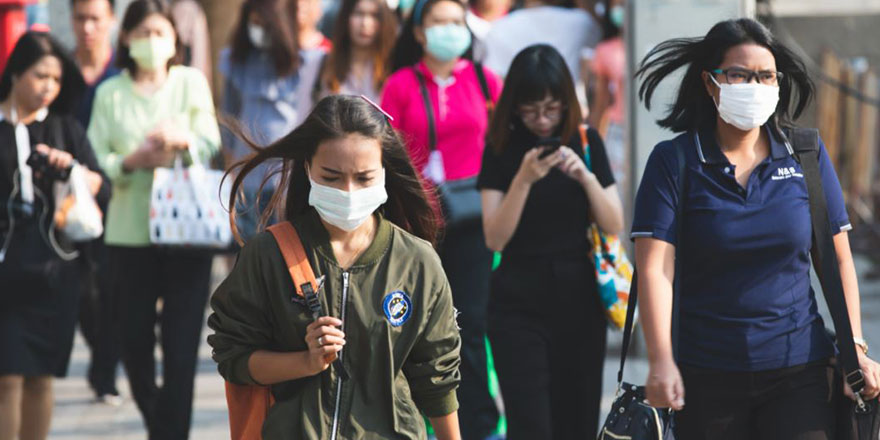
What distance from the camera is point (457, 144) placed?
682 centimetres

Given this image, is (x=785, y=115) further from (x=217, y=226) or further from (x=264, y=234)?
(x=217, y=226)

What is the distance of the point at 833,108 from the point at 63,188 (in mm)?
8675

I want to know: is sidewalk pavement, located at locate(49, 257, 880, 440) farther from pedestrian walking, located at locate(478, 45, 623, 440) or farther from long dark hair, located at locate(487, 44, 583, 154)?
long dark hair, located at locate(487, 44, 583, 154)

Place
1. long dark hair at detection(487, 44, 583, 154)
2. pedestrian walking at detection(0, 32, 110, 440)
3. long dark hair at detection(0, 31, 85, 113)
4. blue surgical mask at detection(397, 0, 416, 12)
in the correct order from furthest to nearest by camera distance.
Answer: blue surgical mask at detection(397, 0, 416, 12) → long dark hair at detection(0, 31, 85, 113) → pedestrian walking at detection(0, 32, 110, 440) → long dark hair at detection(487, 44, 583, 154)

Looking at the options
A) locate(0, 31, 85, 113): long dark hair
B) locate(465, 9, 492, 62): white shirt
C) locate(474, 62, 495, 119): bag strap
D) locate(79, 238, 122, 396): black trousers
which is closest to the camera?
locate(0, 31, 85, 113): long dark hair

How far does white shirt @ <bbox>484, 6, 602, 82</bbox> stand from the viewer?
856cm

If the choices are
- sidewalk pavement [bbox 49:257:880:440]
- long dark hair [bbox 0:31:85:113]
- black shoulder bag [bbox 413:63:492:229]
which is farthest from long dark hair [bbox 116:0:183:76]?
sidewalk pavement [bbox 49:257:880:440]

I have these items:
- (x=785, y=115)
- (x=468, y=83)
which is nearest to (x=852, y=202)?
(x=468, y=83)

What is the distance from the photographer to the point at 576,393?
5.44 m

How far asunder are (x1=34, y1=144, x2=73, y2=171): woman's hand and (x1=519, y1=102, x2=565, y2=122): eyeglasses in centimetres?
194

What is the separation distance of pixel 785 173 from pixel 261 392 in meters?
1.64

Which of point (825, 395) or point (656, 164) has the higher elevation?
point (656, 164)

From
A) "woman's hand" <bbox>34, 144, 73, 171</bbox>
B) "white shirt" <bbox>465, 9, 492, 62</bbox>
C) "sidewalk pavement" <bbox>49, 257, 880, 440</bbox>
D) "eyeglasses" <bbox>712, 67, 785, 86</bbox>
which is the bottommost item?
"sidewalk pavement" <bbox>49, 257, 880, 440</bbox>

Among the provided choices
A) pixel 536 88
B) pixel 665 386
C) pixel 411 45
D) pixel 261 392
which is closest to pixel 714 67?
pixel 665 386
